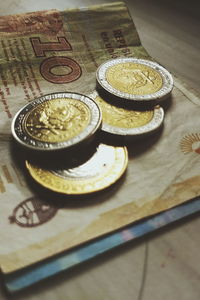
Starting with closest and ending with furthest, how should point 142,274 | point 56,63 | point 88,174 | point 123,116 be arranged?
point 142,274, point 88,174, point 123,116, point 56,63

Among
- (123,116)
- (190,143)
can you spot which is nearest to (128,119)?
(123,116)

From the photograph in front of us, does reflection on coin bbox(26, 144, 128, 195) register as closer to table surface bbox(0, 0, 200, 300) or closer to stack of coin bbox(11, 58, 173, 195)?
stack of coin bbox(11, 58, 173, 195)

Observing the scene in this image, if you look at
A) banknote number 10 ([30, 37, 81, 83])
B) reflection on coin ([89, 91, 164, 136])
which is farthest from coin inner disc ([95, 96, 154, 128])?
banknote number 10 ([30, 37, 81, 83])

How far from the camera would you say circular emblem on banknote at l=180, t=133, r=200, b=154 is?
2.13 feet

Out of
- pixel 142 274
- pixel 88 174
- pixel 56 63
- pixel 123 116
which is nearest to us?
pixel 142 274

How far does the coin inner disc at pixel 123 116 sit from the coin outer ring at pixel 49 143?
1.2 inches

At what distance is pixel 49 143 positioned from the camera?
1.95 ft

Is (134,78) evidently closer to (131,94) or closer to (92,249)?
(131,94)

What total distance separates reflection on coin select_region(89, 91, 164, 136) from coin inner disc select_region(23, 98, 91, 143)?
5cm

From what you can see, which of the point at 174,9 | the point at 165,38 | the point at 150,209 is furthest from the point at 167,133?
the point at 174,9

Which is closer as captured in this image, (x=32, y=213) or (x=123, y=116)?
(x=32, y=213)

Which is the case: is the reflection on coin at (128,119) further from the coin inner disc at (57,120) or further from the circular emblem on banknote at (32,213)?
the circular emblem on banknote at (32,213)

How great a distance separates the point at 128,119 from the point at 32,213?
0.27m

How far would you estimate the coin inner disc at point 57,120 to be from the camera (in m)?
Result: 0.61
